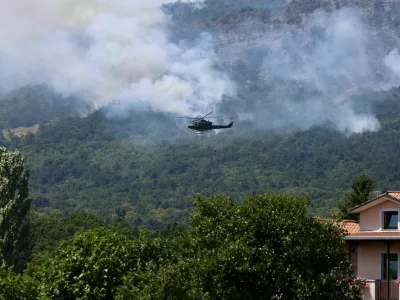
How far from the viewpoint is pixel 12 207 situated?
92188 millimetres

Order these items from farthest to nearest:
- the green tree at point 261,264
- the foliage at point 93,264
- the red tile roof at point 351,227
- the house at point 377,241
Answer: the red tile roof at point 351,227
the house at point 377,241
the foliage at point 93,264
the green tree at point 261,264

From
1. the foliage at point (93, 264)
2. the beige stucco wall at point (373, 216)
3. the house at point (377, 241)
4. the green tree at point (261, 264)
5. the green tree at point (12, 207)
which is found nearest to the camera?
the green tree at point (261, 264)

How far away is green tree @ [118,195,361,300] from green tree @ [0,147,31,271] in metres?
39.6

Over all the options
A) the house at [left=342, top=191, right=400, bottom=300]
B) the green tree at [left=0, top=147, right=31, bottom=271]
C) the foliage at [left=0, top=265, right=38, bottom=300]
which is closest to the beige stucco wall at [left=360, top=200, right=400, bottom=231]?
the house at [left=342, top=191, right=400, bottom=300]

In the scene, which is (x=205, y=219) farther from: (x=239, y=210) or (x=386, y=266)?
(x=386, y=266)

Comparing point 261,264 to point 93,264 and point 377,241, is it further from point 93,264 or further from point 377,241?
point 93,264

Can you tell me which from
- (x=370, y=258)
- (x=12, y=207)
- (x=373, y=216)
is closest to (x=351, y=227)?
(x=373, y=216)

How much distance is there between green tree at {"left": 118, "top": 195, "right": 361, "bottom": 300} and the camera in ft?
168

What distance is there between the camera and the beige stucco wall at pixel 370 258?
57250mm

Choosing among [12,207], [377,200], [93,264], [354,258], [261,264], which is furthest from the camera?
[12,207]

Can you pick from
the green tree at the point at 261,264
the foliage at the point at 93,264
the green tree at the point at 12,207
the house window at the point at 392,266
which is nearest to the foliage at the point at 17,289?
the foliage at the point at 93,264

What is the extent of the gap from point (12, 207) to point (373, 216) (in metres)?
43.4

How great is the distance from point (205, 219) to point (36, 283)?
9.98 metres

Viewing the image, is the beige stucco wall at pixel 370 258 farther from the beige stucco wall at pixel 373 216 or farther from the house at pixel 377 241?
the beige stucco wall at pixel 373 216
